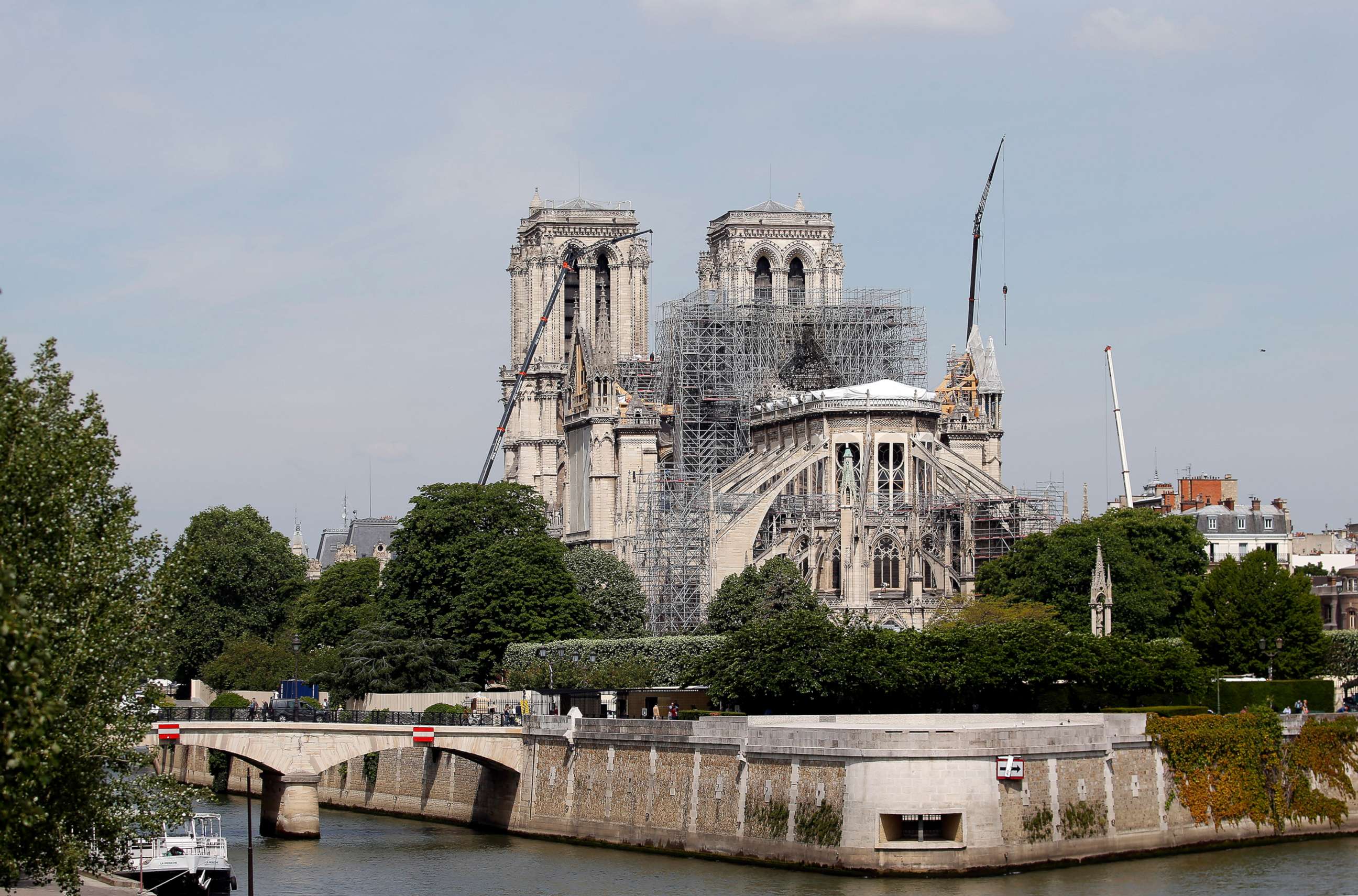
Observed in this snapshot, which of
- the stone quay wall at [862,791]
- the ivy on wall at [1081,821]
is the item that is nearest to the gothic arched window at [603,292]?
the stone quay wall at [862,791]

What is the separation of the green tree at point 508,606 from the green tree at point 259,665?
7.31 metres

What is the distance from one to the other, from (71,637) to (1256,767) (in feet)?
101

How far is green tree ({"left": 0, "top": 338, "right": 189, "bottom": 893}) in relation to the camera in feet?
87.3

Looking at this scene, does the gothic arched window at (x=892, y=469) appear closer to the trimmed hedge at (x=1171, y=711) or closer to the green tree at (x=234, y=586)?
the green tree at (x=234, y=586)

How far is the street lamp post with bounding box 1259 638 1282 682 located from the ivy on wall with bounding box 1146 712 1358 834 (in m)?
11.0

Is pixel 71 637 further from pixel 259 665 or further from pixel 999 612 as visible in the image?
pixel 259 665

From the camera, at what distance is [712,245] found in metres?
121

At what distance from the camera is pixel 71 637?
29.9 meters

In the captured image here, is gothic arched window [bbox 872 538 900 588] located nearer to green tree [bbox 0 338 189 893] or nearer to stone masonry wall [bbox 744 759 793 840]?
stone masonry wall [bbox 744 759 793 840]

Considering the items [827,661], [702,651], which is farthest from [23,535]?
[702,651]

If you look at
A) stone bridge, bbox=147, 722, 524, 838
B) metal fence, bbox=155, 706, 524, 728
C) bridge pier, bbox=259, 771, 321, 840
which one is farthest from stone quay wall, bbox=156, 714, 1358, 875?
bridge pier, bbox=259, 771, 321, 840

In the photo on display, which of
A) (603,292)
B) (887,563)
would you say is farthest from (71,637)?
(603,292)

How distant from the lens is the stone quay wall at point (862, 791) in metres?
44.2

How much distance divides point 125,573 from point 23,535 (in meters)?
5.47
